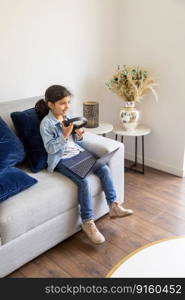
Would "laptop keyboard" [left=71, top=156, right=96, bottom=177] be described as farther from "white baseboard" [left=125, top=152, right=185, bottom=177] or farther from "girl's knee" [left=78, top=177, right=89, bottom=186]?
"white baseboard" [left=125, top=152, right=185, bottom=177]

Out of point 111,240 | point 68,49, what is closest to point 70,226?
point 111,240

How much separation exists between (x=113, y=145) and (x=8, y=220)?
0.91m

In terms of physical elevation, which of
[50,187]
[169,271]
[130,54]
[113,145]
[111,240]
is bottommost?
[111,240]

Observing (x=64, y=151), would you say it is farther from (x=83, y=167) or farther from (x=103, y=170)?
(x=103, y=170)

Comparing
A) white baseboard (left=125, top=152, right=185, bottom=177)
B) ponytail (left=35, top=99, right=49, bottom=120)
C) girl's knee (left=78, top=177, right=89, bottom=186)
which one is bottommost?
white baseboard (left=125, top=152, right=185, bottom=177)

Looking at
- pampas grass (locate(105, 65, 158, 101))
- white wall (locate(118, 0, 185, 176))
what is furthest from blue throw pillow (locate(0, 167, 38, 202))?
white wall (locate(118, 0, 185, 176))

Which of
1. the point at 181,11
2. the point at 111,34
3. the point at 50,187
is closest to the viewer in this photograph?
the point at 50,187

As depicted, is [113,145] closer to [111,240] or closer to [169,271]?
[111,240]

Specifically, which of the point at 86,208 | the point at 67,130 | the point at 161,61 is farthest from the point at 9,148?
the point at 161,61

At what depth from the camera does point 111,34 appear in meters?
2.91

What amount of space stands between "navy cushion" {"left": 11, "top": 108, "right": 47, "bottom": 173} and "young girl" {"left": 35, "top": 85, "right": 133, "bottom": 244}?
0.06 meters

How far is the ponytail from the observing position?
2.07m

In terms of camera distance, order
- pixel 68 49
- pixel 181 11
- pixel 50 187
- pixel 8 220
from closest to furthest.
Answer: pixel 8 220 → pixel 50 187 → pixel 181 11 → pixel 68 49

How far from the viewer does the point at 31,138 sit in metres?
2.04
